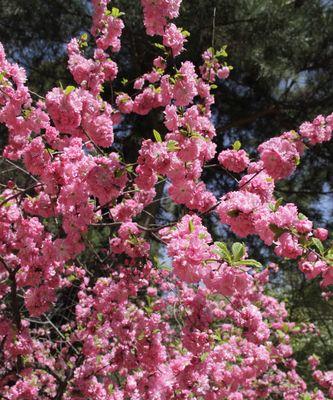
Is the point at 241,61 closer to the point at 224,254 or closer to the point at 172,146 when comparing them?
the point at 172,146

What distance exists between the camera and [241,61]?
509 centimetres

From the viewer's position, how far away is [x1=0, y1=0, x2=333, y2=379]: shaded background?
488 cm

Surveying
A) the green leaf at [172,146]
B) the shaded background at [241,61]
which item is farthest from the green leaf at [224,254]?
the shaded background at [241,61]

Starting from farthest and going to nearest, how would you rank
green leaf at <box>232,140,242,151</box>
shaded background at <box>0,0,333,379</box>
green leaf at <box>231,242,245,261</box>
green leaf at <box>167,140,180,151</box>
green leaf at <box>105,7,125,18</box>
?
1. shaded background at <box>0,0,333,379</box>
2. green leaf at <box>105,7,125,18</box>
3. green leaf at <box>232,140,242,151</box>
4. green leaf at <box>167,140,180,151</box>
5. green leaf at <box>231,242,245,261</box>

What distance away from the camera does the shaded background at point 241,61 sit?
4883 millimetres

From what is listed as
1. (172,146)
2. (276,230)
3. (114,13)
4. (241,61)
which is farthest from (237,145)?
(241,61)

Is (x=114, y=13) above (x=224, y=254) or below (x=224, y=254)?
above

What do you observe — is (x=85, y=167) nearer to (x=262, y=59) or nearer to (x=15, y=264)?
(x=15, y=264)

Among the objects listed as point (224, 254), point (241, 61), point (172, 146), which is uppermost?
point (241, 61)

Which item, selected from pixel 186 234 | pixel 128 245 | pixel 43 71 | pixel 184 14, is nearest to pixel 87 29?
pixel 43 71

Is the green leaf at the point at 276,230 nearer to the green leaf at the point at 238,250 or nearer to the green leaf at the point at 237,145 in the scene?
the green leaf at the point at 238,250

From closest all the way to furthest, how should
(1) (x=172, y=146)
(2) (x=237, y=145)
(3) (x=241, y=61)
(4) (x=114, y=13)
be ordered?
(1) (x=172, y=146)
(2) (x=237, y=145)
(4) (x=114, y=13)
(3) (x=241, y=61)

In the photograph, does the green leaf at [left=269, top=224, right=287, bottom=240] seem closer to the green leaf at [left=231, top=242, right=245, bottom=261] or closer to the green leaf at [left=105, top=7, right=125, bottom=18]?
the green leaf at [left=231, top=242, right=245, bottom=261]

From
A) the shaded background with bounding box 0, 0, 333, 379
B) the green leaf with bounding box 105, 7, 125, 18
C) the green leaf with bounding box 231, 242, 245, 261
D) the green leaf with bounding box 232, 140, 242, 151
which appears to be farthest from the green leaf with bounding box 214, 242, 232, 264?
the shaded background with bounding box 0, 0, 333, 379
